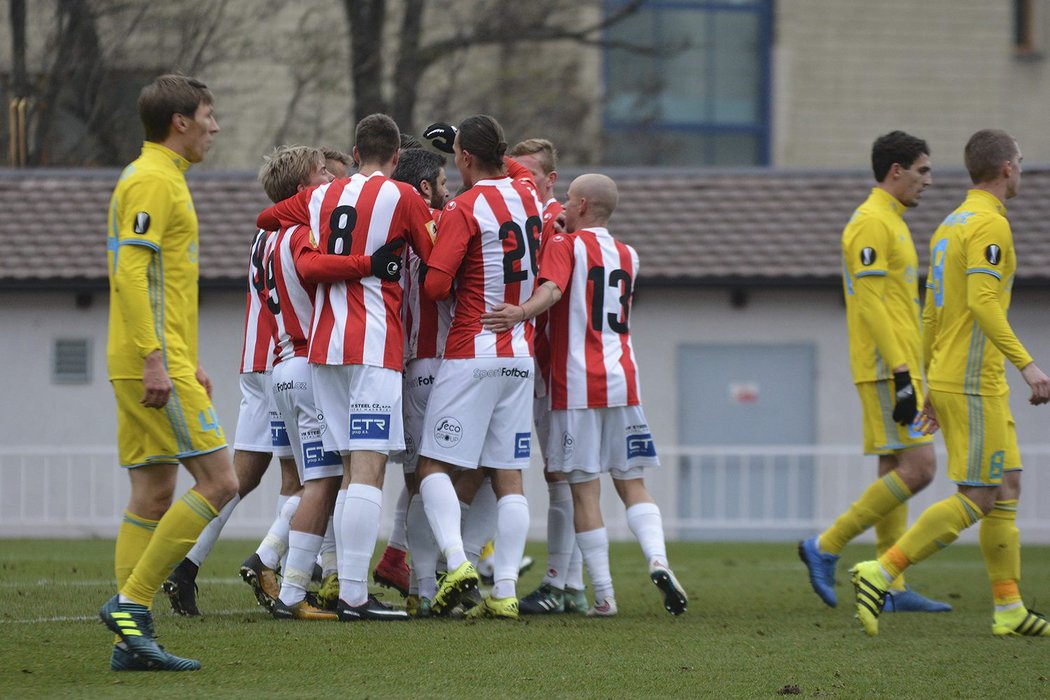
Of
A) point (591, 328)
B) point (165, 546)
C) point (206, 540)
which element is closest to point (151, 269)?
point (165, 546)

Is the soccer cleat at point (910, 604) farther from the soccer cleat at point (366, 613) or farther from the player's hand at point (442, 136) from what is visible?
the player's hand at point (442, 136)

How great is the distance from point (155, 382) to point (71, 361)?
501 inches

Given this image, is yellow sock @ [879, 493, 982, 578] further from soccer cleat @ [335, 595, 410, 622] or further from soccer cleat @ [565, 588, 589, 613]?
soccer cleat @ [335, 595, 410, 622]

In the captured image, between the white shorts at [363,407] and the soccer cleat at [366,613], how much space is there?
2.28 feet

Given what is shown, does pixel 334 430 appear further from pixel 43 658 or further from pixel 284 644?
pixel 43 658

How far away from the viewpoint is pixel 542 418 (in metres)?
8.19

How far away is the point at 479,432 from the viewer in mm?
7352

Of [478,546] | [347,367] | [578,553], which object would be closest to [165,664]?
[347,367]

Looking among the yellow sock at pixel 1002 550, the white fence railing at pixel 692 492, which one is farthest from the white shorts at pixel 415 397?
the white fence railing at pixel 692 492

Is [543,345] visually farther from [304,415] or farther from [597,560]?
[304,415]

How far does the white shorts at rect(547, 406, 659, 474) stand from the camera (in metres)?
7.83

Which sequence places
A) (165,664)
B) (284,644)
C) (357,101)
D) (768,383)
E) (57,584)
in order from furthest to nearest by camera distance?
(357,101) < (768,383) < (57,584) < (284,644) < (165,664)

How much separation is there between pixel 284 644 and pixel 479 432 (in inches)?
59.4

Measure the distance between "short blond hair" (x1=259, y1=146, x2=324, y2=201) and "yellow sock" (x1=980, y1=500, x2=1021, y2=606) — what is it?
3.74 meters
